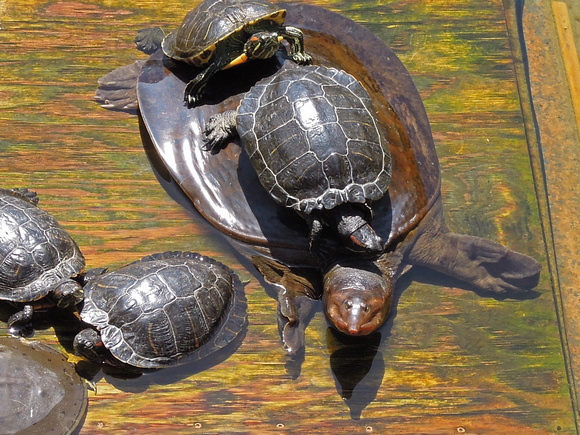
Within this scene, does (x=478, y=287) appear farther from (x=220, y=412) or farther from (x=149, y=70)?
(x=149, y=70)

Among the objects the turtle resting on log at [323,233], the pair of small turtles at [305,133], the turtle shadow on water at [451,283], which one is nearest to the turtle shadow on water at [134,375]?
the turtle resting on log at [323,233]

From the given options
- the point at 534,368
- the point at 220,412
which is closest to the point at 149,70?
the point at 220,412

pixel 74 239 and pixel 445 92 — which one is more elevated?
pixel 74 239

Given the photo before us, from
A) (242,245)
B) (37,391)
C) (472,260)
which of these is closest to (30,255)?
(37,391)

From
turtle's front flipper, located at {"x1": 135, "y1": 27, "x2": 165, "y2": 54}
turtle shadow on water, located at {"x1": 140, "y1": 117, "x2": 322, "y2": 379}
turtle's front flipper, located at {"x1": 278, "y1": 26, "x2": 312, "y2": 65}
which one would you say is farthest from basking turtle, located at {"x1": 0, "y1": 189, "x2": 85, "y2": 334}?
turtle's front flipper, located at {"x1": 278, "y1": 26, "x2": 312, "y2": 65}

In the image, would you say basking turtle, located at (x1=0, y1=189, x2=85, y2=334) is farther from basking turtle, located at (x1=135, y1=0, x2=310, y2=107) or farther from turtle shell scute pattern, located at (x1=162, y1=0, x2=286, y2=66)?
turtle shell scute pattern, located at (x1=162, y1=0, x2=286, y2=66)

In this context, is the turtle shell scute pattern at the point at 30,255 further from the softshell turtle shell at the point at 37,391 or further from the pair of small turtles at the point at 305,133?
the pair of small turtles at the point at 305,133
